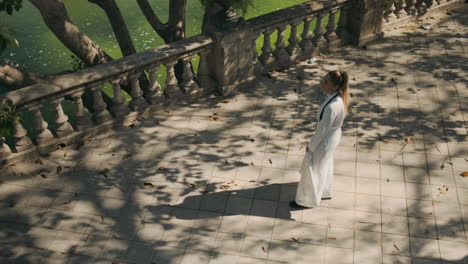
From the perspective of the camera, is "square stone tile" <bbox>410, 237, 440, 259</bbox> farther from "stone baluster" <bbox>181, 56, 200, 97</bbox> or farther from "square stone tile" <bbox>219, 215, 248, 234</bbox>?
"stone baluster" <bbox>181, 56, 200, 97</bbox>

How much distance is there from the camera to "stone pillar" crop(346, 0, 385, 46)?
974 centimetres

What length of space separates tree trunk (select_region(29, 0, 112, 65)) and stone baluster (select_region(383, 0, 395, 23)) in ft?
18.0

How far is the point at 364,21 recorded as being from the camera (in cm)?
989

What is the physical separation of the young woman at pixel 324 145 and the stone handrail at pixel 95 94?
2.83 m

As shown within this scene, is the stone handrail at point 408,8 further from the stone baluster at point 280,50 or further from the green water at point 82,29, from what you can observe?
the green water at point 82,29

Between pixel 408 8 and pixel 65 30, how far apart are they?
6753 mm

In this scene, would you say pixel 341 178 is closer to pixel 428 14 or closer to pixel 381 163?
pixel 381 163

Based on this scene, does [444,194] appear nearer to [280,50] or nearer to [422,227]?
[422,227]

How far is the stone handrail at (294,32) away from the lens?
345 inches

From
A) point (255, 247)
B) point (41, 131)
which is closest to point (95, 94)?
point (41, 131)

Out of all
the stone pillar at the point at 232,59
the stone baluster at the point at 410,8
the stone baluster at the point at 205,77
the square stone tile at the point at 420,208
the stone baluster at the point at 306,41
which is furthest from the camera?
the stone baluster at the point at 410,8

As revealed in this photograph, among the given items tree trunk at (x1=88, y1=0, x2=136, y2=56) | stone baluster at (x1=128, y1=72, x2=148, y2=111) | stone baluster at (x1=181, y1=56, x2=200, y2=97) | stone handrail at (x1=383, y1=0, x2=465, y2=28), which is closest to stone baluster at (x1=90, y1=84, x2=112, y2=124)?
stone baluster at (x1=128, y1=72, x2=148, y2=111)

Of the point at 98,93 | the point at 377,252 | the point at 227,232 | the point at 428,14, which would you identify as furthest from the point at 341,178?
the point at 428,14

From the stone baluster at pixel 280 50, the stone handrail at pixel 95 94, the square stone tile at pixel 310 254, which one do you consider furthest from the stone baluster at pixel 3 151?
the stone baluster at pixel 280 50
